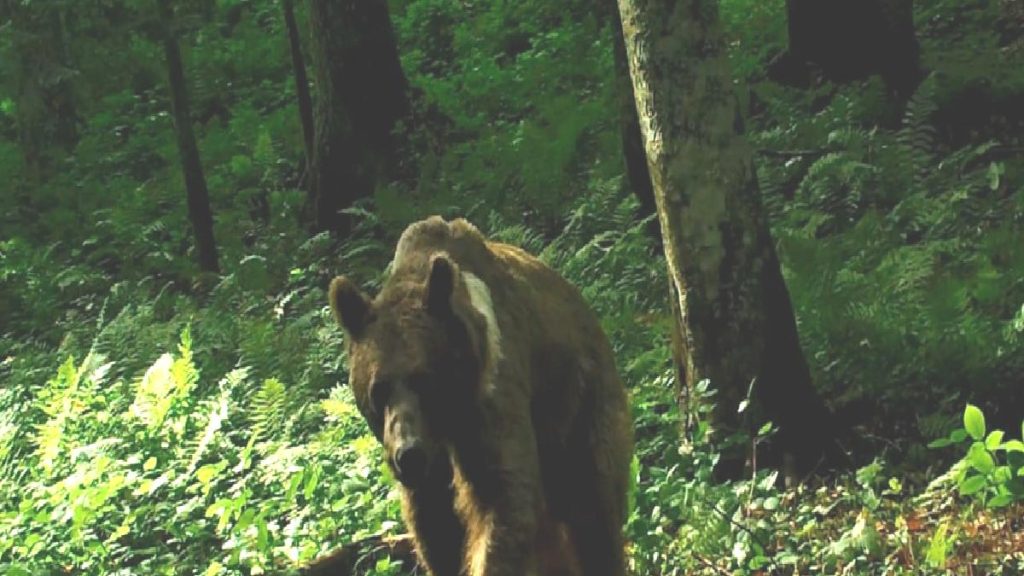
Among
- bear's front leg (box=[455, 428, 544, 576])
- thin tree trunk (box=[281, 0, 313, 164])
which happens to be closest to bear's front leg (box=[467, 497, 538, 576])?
bear's front leg (box=[455, 428, 544, 576])

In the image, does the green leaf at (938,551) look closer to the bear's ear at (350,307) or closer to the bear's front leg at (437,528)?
the bear's front leg at (437,528)

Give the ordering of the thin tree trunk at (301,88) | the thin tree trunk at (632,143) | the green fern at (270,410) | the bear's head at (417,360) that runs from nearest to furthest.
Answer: the bear's head at (417,360) < the green fern at (270,410) < the thin tree trunk at (632,143) < the thin tree trunk at (301,88)

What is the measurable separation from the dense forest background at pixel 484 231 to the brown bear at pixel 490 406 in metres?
0.47

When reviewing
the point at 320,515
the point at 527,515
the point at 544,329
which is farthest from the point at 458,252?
the point at 320,515

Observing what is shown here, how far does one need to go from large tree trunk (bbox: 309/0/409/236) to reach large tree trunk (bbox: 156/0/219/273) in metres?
1.31

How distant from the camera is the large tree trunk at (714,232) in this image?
642cm

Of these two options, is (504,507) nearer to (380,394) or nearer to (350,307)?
(380,394)

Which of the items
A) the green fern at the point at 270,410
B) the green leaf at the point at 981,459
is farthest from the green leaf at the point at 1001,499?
the green fern at the point at 270,410

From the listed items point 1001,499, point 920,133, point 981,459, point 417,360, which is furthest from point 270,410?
point 920,133

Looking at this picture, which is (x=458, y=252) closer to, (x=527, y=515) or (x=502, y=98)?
(x=527, y=515)

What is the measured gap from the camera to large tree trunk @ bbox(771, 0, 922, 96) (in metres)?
13.0

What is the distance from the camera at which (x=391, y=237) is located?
1397 centimetres

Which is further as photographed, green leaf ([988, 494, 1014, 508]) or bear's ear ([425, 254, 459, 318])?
bear's ear ([425, 254, 459, 318])

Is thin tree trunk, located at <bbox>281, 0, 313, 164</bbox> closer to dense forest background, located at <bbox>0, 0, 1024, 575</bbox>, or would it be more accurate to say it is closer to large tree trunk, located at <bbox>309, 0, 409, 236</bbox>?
dense forest background, located at <bbox>0, 0, 1024, 575</bbox>
